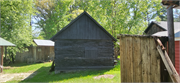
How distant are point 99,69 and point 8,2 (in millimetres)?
14967

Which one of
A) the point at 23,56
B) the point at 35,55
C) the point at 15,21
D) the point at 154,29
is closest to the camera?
the point at 15,21

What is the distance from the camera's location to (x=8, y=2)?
16266mm

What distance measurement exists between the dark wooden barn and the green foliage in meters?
8.38

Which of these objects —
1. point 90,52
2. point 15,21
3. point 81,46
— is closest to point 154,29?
point 90,52

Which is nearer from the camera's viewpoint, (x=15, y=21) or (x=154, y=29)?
(x=15, y=21)

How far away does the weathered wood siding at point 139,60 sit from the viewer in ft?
12.7

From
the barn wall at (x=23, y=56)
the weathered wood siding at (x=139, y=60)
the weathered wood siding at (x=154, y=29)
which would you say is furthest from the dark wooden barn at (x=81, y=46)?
the weathered wood siding at (x=154, y=29)

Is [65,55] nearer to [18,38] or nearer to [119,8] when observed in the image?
[18,38]

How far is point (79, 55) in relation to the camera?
12055 mm

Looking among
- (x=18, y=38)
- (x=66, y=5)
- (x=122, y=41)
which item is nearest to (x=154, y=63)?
(x=122, y=41)

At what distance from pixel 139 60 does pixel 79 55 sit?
28.2 feet

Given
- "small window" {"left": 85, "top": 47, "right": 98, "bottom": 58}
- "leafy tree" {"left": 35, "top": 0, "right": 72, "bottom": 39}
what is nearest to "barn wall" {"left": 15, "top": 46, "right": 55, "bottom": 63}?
"leafy tree" {"left": 35, "top": 0, "right": 72, "bottom": 39}

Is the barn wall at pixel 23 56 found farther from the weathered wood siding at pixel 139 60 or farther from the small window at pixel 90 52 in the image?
the weathered wood siding at pixel 139 60

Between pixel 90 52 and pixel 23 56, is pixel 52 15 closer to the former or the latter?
pixel 23 56
